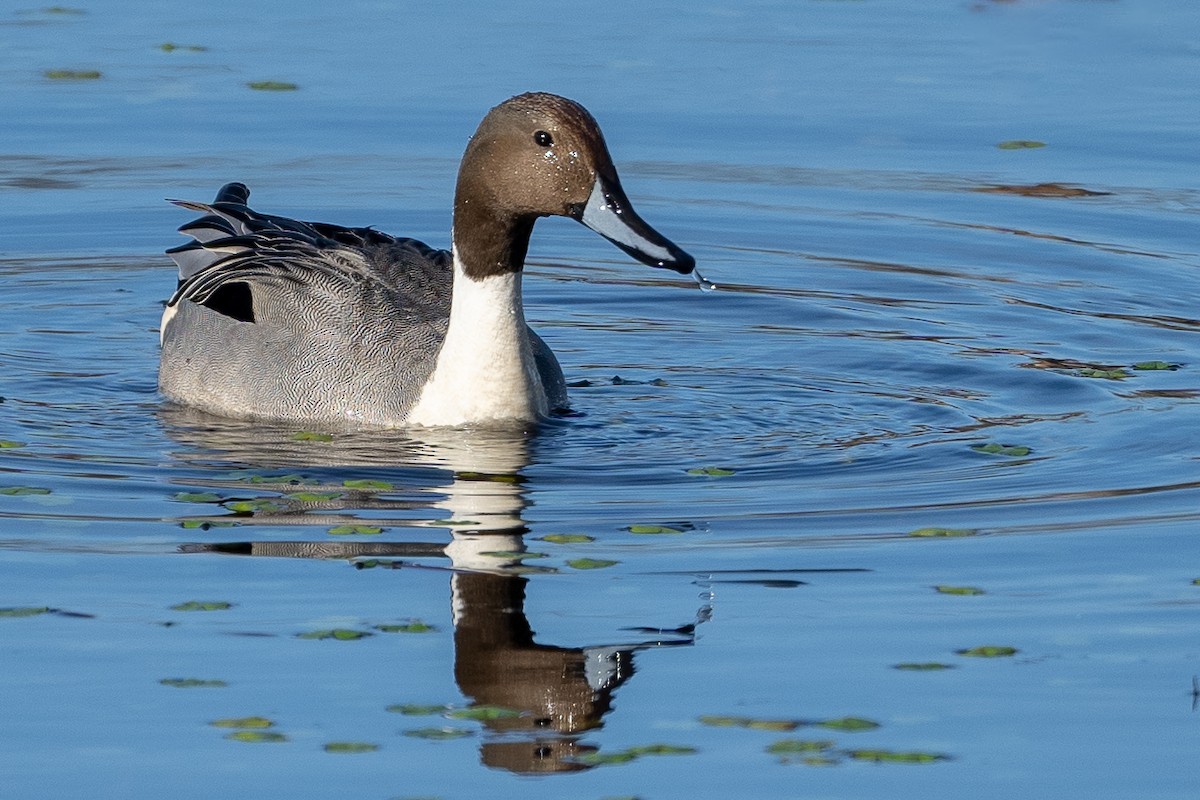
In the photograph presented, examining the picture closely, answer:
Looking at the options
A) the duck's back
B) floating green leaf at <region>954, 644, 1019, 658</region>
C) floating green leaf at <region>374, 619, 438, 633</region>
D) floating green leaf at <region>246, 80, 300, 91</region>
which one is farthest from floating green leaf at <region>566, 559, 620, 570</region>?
floating green leaf at <region>246, 80, 300, 91</region>

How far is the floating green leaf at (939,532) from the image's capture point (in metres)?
8.02

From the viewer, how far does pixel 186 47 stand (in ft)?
55.0

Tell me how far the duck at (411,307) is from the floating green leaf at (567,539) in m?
1.27

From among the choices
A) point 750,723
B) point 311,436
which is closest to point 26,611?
point 750,723

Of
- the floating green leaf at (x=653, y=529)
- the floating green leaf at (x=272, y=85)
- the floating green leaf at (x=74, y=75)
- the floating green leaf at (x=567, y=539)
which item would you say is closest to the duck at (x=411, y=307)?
the floating green leaf at (x=653, y=529)

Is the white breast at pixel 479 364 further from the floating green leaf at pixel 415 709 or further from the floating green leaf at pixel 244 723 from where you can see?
the floating green leaf at pixel 244 723

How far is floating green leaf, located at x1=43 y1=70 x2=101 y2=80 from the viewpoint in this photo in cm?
1609

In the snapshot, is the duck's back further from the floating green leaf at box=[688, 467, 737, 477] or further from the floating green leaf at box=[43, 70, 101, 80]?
the floating green leaf at box=[43, 70, 101, 80]

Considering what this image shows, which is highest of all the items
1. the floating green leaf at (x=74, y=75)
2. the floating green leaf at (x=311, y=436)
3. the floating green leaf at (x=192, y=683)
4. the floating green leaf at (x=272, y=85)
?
the floating green leaf at (x=74, y=75)

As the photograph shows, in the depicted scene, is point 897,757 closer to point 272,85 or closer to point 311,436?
point 311,436

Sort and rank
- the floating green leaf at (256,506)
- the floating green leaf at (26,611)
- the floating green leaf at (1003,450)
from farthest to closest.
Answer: the floating green leaf at (1003,450), the floating green leaf at (256,506), the floating green leaf at (26,611)

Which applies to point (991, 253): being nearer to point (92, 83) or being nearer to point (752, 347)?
point (752, 347)

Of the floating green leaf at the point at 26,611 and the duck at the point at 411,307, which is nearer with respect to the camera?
the floating green leaf at the point at 26,611

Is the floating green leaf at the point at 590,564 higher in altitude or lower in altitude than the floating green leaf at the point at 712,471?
lower
